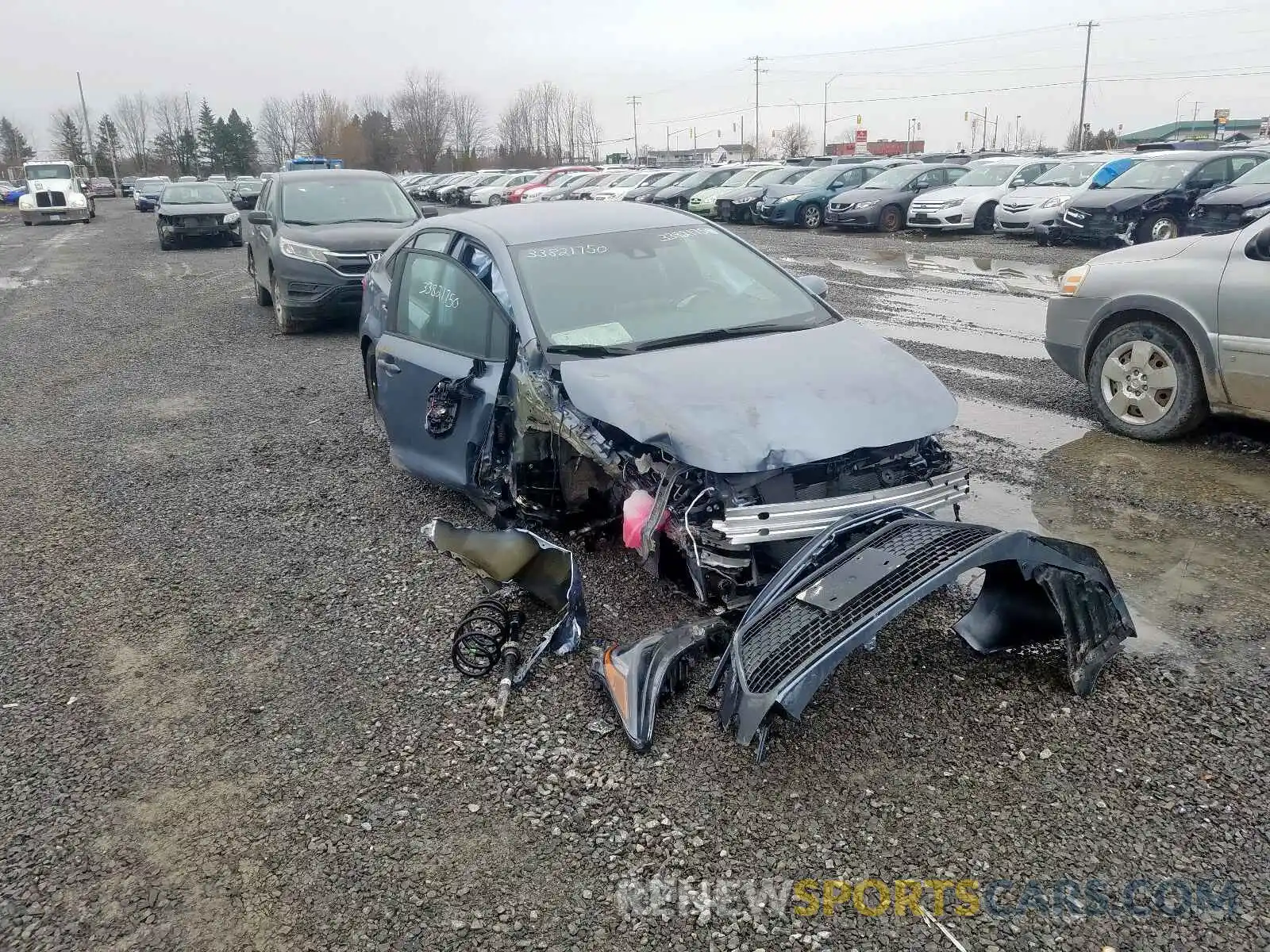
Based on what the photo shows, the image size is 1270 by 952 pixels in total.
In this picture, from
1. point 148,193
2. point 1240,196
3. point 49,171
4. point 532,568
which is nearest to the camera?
point 532,568

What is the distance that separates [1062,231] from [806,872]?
1669cm

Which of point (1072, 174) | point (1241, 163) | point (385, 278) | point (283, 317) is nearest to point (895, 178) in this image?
point (1072, 174)

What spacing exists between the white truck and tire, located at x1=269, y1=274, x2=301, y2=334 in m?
28.7

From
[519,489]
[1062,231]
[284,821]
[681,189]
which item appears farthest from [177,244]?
[284,821]

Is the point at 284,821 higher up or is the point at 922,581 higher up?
the point at 922,581

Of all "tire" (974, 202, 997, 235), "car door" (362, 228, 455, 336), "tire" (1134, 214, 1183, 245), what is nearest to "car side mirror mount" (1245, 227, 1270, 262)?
"car door" (362, 228, 455, 336)

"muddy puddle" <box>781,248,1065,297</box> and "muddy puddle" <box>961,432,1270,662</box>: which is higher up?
"muddy puddle" <box>781,248,1065,297</box>

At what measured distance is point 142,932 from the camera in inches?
96.7

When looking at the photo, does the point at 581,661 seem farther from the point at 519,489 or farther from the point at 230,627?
the point at 230,627

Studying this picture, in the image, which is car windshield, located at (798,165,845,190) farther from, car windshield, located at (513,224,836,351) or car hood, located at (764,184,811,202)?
car windshield, located at (513,224,836,351)

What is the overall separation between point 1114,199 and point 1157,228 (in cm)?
83

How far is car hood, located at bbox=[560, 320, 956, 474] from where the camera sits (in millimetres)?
3502

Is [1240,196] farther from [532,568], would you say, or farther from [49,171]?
[49,171]

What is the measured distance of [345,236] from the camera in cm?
1028
